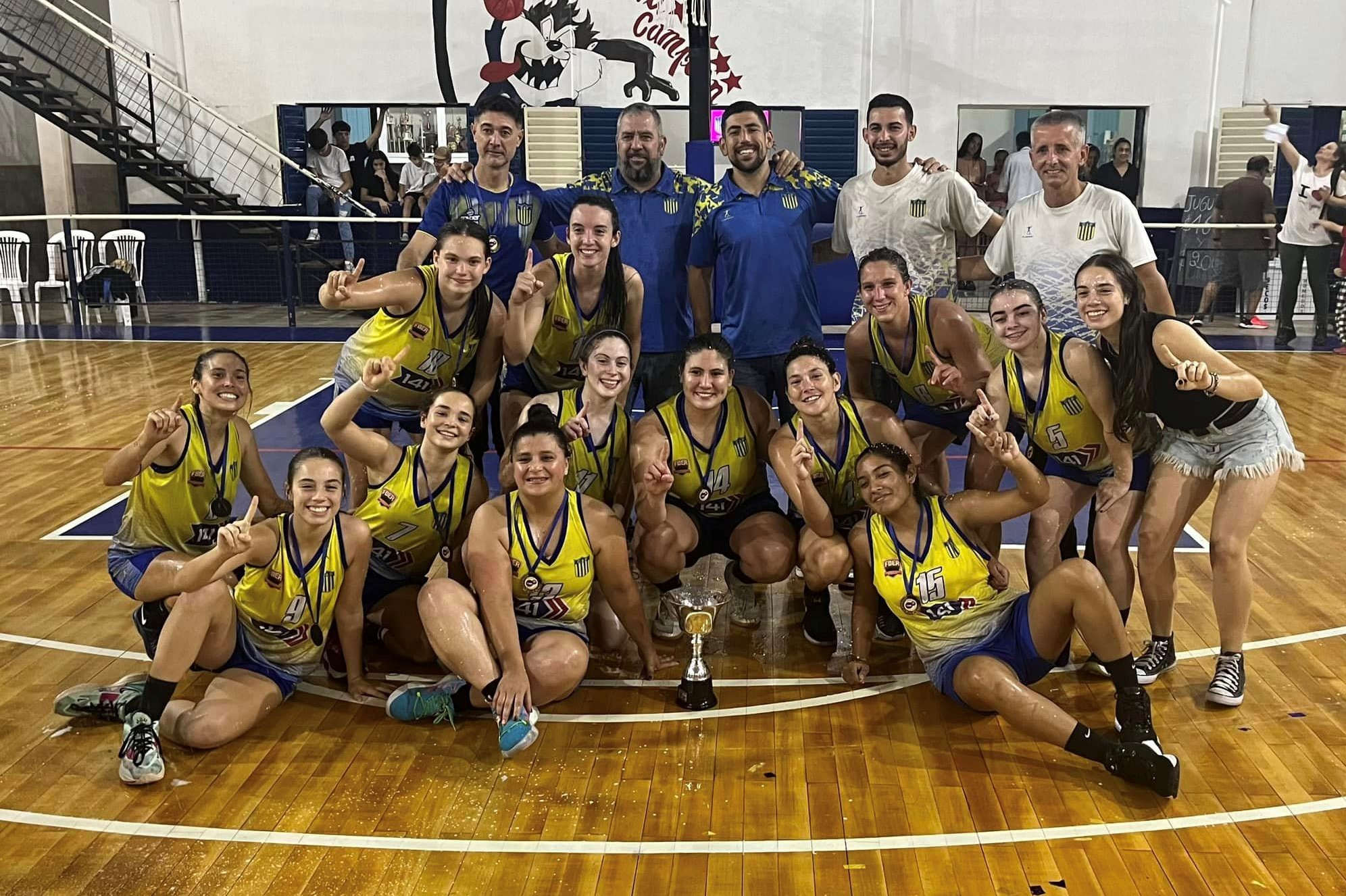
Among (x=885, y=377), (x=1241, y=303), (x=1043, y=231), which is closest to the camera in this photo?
(x=1043, y=231)

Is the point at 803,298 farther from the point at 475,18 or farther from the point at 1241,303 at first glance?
the point at 475,18

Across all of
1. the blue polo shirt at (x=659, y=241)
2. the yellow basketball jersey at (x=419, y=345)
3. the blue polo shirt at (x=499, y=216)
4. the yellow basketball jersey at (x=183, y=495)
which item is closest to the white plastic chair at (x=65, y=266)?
the blue polo shirt at (x=499, y=216)

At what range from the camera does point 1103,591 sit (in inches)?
140

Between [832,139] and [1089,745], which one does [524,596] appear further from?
[832,139]

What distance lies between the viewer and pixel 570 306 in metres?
4.84

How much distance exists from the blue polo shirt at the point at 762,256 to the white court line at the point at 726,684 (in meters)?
1.56

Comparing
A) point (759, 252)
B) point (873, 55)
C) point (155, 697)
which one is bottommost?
point (155, 697)

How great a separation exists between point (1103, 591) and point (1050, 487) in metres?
0.81

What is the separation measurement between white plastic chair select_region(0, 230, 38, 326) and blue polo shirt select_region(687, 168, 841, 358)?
10685 mm

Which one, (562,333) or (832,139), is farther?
(832,139)

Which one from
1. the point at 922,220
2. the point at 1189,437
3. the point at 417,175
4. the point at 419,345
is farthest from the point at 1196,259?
the point at 419,345

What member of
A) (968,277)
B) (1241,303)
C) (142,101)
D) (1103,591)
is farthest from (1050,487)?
(142,101)

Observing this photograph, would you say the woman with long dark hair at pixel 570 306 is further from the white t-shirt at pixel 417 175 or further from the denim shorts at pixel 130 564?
the white t-shirt at pixel 417 175

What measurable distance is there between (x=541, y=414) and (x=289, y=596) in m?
1.15
